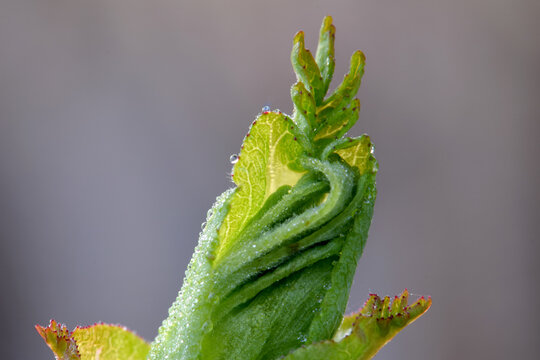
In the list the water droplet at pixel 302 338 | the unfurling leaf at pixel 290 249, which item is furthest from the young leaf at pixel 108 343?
the water droplet at pixel 302 338

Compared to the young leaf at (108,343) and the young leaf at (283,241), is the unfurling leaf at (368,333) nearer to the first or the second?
the young leaf at (283,241)

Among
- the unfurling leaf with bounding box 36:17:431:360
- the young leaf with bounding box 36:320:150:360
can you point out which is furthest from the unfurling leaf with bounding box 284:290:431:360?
the young leaf with bounding box 36:320:150:360

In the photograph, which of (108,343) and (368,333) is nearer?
(368,333)

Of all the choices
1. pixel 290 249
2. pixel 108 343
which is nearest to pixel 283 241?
pixel 290 249

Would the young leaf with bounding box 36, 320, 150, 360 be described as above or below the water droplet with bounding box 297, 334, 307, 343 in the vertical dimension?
above

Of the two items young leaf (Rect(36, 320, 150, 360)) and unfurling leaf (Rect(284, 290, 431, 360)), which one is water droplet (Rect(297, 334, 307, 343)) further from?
young leaf (Rect(36, 320, 150, 360))

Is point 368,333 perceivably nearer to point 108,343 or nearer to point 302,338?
point 302,338

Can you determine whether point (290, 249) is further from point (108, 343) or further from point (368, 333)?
point (108, 343)

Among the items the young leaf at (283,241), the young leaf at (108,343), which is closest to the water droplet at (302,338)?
the young leaf at (283,241)

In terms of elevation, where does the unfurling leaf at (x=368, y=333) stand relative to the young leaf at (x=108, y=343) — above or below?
below

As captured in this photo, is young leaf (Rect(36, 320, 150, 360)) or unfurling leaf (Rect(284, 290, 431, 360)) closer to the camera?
unfurling leaf (Rect(284, 290, 431, 360))

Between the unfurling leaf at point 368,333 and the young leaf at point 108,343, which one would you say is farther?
the young leaf at point 108,343

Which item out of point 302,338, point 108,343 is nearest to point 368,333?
point 302,338
